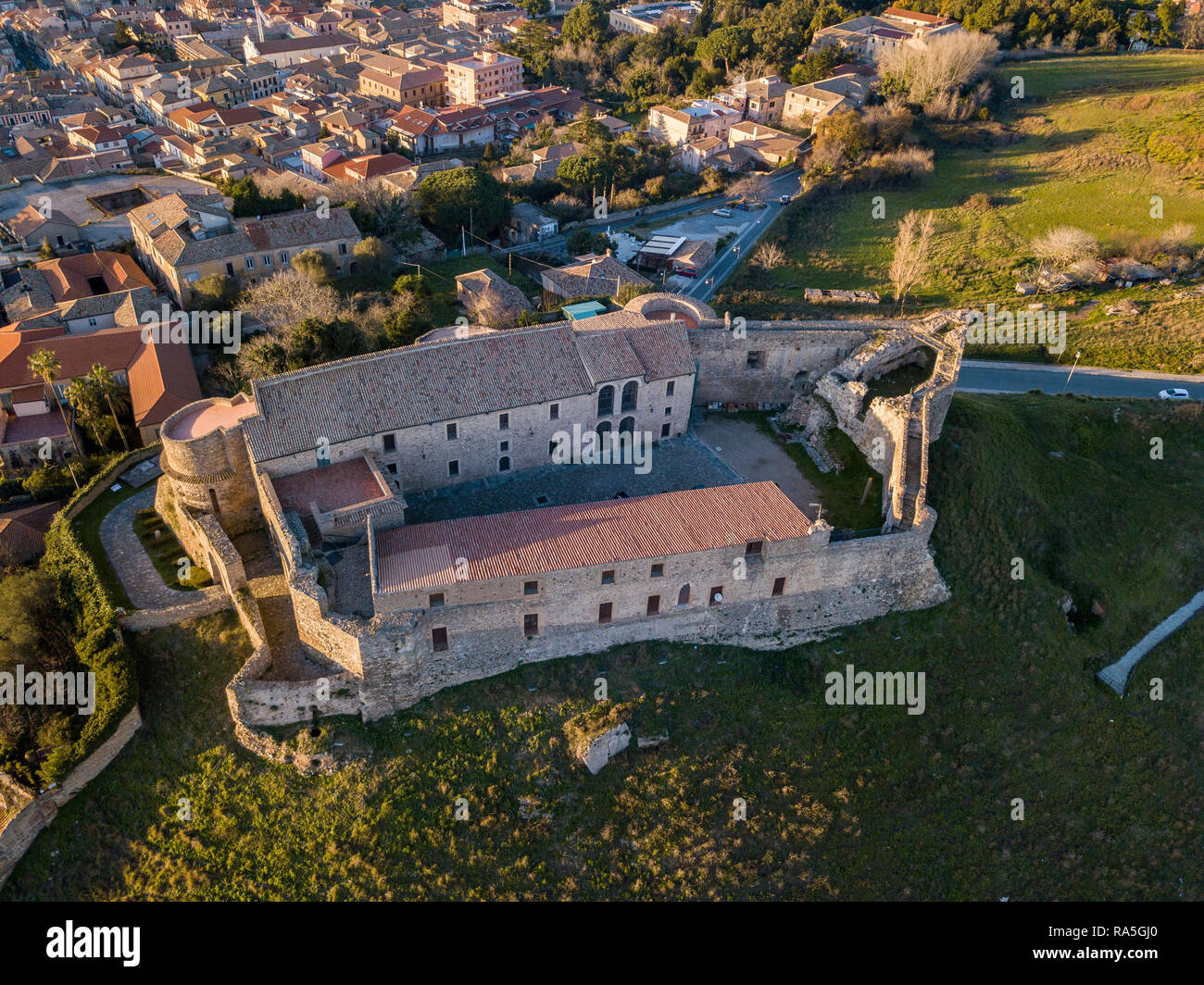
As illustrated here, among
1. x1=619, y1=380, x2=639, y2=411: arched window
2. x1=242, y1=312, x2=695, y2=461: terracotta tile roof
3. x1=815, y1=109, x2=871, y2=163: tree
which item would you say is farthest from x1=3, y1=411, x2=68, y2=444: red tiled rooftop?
x1=815, y1=109, x2=871, y2=163: tree

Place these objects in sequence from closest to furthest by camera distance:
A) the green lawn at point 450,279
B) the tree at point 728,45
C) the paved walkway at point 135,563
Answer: the paved walkway at point 135,563 → the green lawn at point 450,279 → the tree at point 728,45

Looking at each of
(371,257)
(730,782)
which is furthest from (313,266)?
(730,782)

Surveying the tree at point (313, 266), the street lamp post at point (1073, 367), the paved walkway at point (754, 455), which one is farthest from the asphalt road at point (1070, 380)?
the tree at point (313, 266)

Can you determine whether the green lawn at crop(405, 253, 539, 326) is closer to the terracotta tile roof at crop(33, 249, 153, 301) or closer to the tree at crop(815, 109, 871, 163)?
the terracotta tile roof at crop(33, 249, 153, 301)

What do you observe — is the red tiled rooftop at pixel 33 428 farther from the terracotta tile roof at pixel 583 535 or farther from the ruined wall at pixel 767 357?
the ruined wall at pixel 767 357

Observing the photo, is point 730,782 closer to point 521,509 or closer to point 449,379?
point 521,509

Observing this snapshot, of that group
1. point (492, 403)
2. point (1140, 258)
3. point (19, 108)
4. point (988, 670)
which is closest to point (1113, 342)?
point (1140, 258)
